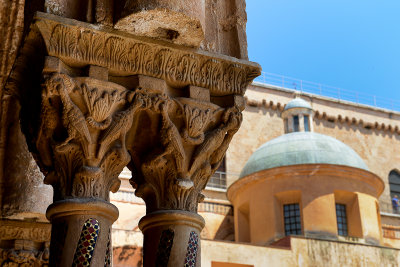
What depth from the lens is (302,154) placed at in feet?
70.7

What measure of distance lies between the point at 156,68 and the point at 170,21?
0.98 ft

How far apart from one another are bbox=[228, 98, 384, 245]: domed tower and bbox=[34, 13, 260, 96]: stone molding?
16.8m

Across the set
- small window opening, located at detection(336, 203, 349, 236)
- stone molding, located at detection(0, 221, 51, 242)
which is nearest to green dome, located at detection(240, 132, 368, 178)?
small window opening, located at detection(336, 203, 349, 236)

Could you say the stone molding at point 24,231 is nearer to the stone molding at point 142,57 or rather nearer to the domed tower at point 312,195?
the stone molding at point 142,57

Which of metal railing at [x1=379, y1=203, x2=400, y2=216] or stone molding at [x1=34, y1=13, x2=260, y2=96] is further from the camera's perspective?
metal railing at [x1=379, y1=203, x2=400, y2=216]

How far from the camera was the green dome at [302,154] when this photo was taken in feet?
69.9

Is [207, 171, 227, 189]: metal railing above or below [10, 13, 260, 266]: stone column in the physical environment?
above

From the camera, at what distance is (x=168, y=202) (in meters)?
3.55

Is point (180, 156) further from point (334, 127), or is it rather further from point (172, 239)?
point (334, 127)

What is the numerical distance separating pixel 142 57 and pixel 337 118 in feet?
92.4

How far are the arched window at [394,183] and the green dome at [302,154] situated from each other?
328 inches

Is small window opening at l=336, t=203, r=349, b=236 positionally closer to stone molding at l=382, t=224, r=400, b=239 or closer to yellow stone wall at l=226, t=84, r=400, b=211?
stone molding at l=382, t=224, r=400, b=239

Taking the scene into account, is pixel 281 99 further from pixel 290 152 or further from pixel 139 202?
pixel 139 202

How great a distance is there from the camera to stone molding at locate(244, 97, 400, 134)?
29.2m
